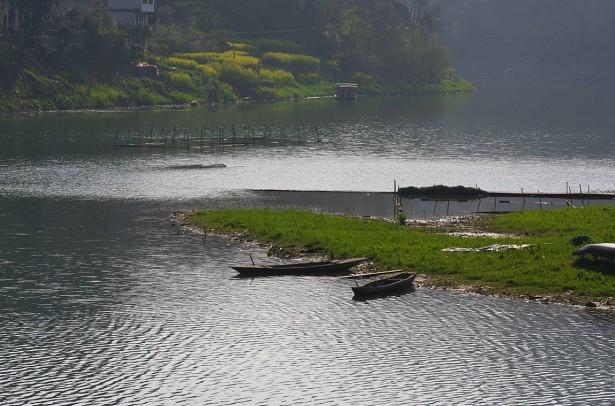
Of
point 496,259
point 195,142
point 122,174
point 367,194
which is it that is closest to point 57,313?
point 496,259

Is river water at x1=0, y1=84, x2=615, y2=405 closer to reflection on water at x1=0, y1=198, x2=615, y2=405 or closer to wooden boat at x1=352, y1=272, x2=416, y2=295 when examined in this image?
reflection on water at x1=0, y1=198, x2=615, y2=405

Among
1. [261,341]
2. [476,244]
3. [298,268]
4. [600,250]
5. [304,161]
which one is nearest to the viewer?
[261,341]

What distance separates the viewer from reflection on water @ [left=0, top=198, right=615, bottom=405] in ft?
178

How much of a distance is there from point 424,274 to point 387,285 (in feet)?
19.8

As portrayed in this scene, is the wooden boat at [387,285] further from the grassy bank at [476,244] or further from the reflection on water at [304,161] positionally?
the reflection on water at [304,161]

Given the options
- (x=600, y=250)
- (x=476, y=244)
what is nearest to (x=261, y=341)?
(x=600, y=250)

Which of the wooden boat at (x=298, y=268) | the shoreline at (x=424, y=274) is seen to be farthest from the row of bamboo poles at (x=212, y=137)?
the wooden boat at (x=298, y=268)

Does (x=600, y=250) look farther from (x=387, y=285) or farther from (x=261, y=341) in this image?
(x=261, y=341)

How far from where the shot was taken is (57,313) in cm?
6744

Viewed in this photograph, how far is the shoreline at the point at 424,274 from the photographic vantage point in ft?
227

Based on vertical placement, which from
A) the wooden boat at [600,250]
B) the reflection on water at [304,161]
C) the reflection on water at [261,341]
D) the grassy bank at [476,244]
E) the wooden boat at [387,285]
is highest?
the reflection on water at [304,161]

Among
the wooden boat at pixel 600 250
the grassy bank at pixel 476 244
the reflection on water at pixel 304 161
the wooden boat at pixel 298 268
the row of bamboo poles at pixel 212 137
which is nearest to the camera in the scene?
the wooden boat at pixel 600 250

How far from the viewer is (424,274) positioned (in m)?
76.0

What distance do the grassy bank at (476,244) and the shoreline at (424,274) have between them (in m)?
0.21
